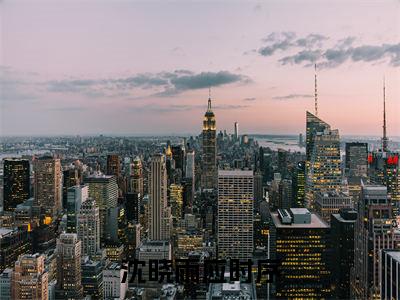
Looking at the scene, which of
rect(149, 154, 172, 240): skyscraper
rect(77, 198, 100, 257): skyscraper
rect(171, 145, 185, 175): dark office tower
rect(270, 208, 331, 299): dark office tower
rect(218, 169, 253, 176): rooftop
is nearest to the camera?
rect(270, 208, 331, 299): dark office tower

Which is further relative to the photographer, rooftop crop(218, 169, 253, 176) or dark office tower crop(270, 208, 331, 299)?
rooftop crop(218, 169, 253, 176)

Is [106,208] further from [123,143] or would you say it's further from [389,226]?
[389,226]

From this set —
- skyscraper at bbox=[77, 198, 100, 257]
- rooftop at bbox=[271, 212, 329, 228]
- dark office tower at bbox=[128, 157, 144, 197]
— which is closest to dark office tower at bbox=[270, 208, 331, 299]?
rooftop at bbox=[271, 212, 329, 228]

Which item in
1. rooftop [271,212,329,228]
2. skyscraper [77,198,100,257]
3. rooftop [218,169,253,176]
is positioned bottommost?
skyscraper [77,198,100,257]

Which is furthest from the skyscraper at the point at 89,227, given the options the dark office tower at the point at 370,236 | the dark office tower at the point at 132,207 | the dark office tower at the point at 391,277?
the dark office tower at the point at 391,277

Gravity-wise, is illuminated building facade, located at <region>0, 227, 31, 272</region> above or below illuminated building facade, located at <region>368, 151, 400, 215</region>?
below

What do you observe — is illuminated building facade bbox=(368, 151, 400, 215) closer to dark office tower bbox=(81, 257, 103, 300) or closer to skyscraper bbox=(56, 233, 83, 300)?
dark office tower bbox=(81, 257, 103, 300)
